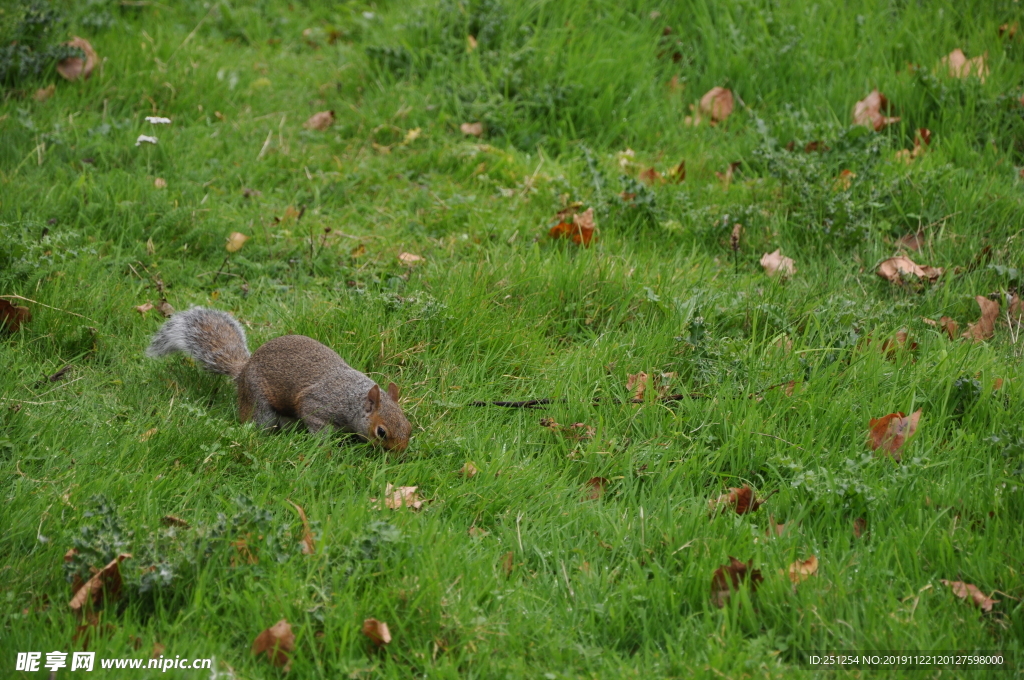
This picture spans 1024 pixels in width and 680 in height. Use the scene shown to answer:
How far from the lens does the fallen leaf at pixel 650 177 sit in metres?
4.67

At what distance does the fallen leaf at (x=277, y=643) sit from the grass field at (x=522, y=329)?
1.3 inches

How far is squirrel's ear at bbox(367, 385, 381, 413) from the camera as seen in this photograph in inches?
121

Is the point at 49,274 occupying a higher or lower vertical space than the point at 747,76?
lower

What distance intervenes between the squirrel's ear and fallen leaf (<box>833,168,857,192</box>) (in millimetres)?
2521

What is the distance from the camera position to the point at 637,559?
262cm

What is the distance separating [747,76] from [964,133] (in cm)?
120

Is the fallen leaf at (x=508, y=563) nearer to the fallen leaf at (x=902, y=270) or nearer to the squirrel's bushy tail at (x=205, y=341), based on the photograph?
the squirrel's bushy tail at (x=205, y=341)

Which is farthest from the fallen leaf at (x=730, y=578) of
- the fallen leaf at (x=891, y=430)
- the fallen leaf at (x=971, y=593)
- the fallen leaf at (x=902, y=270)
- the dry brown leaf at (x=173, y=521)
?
the fallen leaf at (x=902, y=270)

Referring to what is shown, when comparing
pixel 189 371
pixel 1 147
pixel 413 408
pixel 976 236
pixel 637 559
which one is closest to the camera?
pixel 637 559

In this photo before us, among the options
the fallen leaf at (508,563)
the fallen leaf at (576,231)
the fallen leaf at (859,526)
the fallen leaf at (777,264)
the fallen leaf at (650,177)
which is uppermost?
the fallen leaf at (650,177)

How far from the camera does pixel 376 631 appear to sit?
2.29 meters

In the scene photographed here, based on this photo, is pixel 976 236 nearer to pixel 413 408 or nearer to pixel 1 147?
pixel 413 408

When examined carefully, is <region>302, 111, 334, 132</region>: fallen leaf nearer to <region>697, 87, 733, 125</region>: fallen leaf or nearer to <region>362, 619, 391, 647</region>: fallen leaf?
<region>697, 87, 733, 125</region>: fallen leaf

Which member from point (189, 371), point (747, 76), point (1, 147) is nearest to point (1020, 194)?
point (747, 76)
